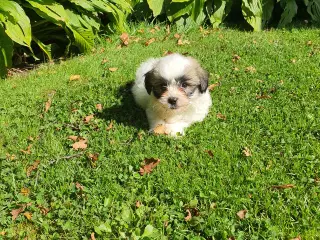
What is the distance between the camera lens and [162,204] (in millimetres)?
3605

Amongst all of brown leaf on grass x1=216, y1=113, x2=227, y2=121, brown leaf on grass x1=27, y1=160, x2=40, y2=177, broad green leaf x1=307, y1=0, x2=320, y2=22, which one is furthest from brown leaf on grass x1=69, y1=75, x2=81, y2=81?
broad green leaf x1=307, y1=0, x2=320, y2=22

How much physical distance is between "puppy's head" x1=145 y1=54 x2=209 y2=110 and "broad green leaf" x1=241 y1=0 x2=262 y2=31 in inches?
158

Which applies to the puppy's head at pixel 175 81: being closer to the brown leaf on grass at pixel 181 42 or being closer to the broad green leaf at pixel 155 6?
the brown leaf on grass at pixel 181 42

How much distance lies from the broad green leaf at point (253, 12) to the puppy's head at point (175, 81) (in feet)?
13.1

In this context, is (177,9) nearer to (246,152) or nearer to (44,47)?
(44,47)

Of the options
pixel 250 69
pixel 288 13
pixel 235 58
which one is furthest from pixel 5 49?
pixel 288 13

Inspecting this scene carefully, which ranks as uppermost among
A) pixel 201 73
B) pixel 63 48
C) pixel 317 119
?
pixel 201 73

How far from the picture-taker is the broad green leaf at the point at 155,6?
7895 mm

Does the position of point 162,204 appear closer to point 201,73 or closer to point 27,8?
point 201,73

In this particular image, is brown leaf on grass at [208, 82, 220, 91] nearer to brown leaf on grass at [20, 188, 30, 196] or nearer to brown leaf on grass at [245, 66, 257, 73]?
brown leaf on grass at [245, 66, 257, 73]

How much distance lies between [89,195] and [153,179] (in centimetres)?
62

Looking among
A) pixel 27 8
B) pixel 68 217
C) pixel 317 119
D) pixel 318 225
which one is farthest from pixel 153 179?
pixel 27 8

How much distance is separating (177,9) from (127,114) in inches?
140

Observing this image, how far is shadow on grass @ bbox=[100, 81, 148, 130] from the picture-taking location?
5.06 m
